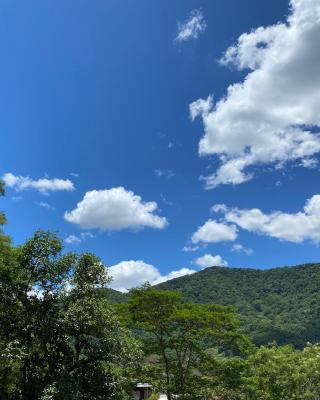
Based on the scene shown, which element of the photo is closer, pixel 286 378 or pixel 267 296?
pixel 286 378

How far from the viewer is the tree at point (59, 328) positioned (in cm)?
2325

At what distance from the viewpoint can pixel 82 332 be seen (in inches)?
942

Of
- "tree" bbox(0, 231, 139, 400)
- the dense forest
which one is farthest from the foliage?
"tree" bbox(0, 231, 139, 400)

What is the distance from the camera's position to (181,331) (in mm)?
36750

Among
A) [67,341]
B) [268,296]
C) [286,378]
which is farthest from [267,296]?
[67,341]

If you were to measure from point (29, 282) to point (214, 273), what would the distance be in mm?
152675

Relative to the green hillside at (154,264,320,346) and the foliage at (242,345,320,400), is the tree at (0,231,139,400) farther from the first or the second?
the green hillside at (154,264,320,346)

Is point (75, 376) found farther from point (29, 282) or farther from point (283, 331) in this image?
point (283, 331)

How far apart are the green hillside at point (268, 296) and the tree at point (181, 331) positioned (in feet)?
243

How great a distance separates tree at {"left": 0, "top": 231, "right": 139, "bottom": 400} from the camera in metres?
23.2

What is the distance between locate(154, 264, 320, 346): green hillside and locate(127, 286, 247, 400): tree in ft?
243

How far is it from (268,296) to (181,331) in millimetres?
119160

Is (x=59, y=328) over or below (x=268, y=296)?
below

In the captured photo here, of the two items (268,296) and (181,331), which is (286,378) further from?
(268,296)
